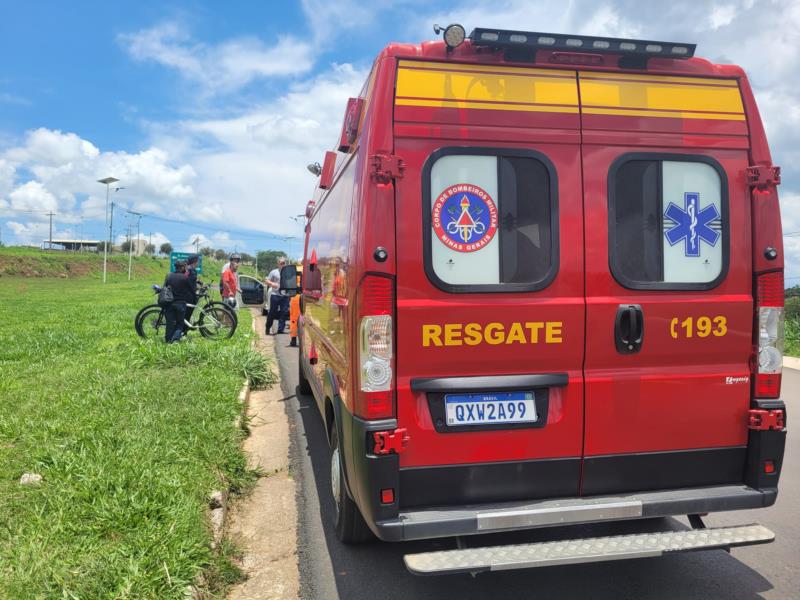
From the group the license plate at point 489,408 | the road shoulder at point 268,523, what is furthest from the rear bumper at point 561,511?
the road shoulder at point 268,523

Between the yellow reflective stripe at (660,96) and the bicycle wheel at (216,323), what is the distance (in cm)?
1042

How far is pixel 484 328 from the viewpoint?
3209 mm

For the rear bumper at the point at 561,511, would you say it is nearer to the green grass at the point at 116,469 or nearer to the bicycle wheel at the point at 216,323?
the green grass at the point at 116,469

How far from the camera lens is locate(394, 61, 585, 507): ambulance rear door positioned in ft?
10.4

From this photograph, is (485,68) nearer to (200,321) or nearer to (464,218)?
(464,218)

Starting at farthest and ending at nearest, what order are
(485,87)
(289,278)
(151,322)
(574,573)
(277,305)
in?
(277,305)
(151,322)
(289,278)
(574,573)
(485,87)

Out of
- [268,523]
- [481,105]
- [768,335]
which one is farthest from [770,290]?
[268,523]

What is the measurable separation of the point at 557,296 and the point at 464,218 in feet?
2.10

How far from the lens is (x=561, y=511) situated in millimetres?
3176

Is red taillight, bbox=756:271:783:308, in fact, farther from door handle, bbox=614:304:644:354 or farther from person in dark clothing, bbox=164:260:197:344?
person in dark clothing, bbox=164:260:197:344

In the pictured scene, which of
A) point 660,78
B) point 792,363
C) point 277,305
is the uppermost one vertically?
point 660,78

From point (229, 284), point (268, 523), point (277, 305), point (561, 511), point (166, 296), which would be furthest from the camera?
point (277, 305)

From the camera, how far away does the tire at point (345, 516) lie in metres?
3.81

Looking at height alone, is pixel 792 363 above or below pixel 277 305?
below
